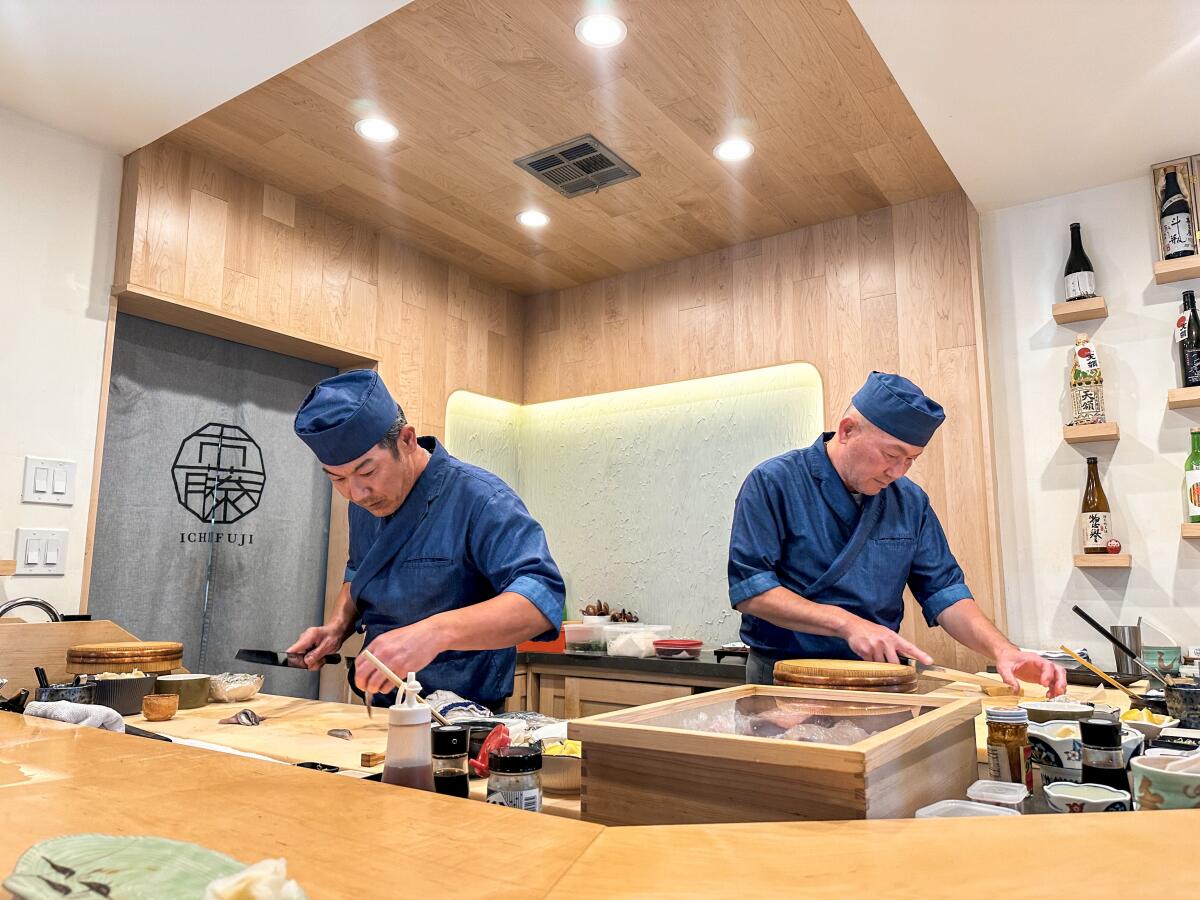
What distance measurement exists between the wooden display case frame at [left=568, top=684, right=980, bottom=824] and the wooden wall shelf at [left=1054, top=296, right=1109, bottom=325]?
2411 millimetres

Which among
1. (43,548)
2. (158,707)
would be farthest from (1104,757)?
(43,548)

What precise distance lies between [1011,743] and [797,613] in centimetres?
90

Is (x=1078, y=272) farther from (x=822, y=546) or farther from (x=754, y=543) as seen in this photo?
(x=754, y=543)

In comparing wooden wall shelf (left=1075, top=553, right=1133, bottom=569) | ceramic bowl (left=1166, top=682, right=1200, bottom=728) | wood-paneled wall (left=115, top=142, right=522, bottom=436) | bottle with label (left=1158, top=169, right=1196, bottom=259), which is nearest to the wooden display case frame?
ceramic bowl (left=1166, top=682, right=1200, bottom=728)

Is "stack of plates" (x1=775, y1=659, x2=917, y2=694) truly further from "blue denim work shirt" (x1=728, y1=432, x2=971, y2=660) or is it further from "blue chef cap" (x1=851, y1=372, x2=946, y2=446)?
"blue chef cap" (x1=851, y1=372, x2=946, y2=446)

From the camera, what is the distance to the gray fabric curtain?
3.04m

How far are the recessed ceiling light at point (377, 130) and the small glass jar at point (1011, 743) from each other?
2.63 meters

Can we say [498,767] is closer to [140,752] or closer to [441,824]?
[441,824]

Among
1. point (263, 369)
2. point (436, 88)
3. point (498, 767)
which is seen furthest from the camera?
point (263, 369)

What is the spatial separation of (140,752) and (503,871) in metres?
0.61

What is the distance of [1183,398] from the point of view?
107 inches

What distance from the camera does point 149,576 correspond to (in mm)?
3088

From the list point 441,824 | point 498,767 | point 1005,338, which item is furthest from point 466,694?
point 1005,338

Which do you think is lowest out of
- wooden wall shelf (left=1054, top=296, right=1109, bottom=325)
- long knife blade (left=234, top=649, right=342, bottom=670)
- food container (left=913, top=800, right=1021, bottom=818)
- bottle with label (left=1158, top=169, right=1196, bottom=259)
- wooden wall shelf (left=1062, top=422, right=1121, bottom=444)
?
long knife blade (left=234, top=649, right=342, bottom=670)
